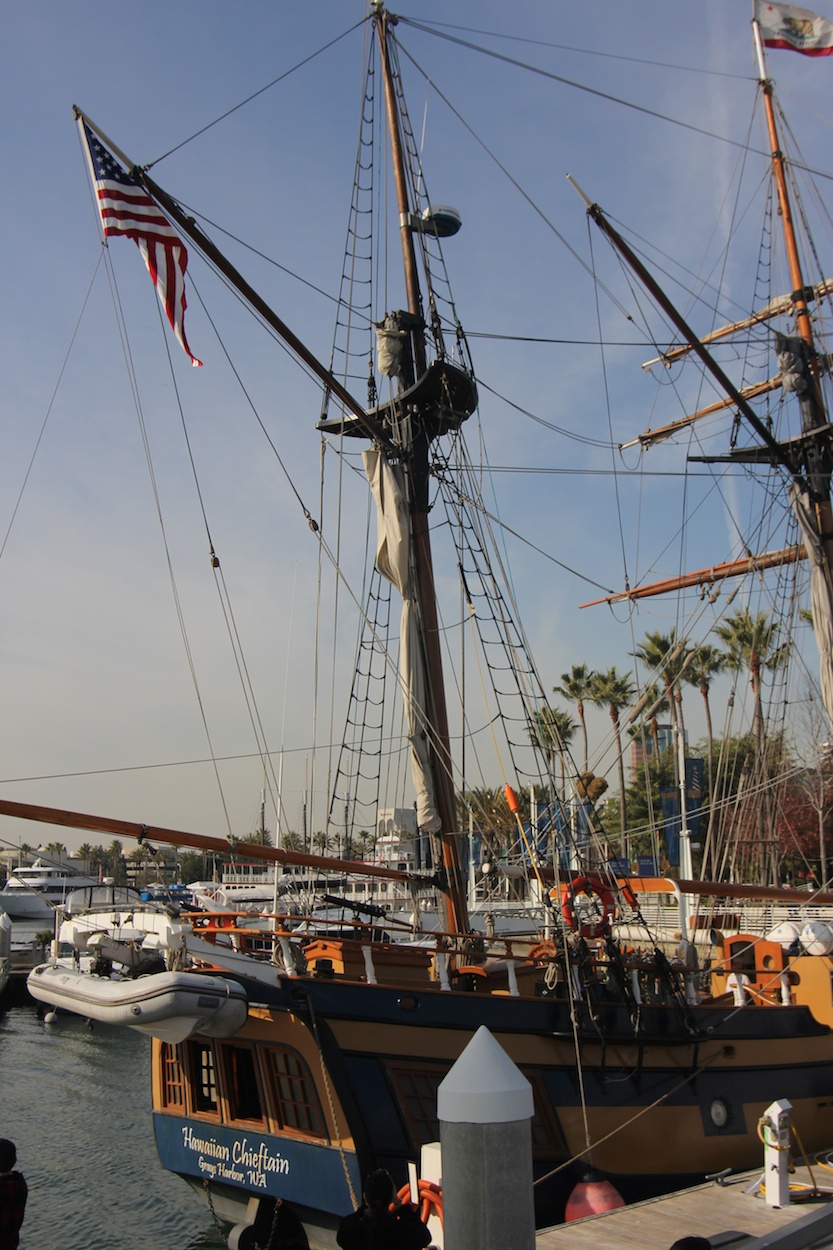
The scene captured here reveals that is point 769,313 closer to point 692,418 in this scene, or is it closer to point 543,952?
point 692,418

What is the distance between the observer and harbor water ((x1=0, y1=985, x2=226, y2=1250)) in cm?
1496

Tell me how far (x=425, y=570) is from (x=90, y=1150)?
1282 centimetres

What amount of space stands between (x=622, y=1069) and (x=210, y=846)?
576 cm

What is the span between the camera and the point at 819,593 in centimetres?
2452

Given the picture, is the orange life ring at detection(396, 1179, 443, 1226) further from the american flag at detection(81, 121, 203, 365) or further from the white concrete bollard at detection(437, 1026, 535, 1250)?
the american flag at detection(81, 121, 203, 365)

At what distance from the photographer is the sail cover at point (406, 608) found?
55.4ft

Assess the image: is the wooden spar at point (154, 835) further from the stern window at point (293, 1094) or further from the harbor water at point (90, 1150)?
the harbor water at point (90, 1150)

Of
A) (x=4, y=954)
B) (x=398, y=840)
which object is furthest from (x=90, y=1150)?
(x=398, y=840)

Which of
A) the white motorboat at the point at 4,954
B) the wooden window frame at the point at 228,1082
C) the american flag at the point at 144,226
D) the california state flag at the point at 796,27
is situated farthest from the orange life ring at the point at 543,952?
the white motorboat at the point at 4,954

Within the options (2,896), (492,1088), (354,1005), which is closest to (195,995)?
(354,1005)

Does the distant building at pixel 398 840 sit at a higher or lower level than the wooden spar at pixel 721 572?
lower

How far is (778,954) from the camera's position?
15938 mm

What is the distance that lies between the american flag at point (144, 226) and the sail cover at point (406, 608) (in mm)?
4953

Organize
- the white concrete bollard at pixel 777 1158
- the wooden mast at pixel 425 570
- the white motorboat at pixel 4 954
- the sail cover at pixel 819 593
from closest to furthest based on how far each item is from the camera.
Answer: the white concrete bollard at pixel 777 1158 → the wooden mast at pixel 425 570 → the sail cover at pixel 819 593 → the white motorboat at pixel 4 954
